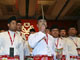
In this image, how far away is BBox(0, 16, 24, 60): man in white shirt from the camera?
8.90ft

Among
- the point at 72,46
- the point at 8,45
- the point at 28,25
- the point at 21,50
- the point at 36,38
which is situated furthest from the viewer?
the point at 28,25

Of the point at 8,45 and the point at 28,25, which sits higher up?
the point at 28,25

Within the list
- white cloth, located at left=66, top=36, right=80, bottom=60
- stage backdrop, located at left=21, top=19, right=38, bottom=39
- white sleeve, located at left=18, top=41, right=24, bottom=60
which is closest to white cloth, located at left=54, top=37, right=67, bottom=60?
white cloth, located at left=66, top=36, right=80, bottom=60

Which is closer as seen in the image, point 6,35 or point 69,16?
point 6,35

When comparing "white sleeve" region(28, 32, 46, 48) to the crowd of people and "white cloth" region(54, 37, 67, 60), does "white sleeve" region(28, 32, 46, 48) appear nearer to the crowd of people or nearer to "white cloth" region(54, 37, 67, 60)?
the crowd of people

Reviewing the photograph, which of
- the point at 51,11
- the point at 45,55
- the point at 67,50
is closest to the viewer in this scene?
the point at 45,55

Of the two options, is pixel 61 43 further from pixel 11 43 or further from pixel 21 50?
pixel 11 43

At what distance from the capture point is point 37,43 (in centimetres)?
258

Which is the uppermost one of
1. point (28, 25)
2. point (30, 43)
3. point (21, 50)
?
point (28, 25)

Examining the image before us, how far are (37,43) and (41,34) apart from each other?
0.17 metres

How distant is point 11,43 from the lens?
109 inches

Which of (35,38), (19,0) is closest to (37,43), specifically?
(35,38)

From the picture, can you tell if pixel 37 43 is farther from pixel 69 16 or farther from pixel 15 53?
pixel 69 16

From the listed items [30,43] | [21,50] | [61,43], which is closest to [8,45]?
[21,50]
